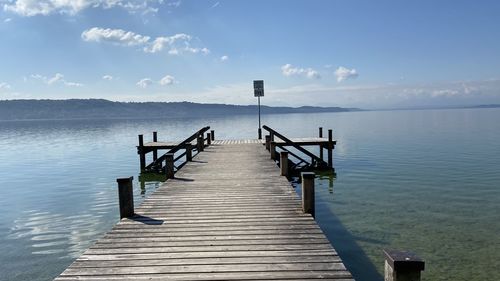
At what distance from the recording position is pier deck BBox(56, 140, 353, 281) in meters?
5.45

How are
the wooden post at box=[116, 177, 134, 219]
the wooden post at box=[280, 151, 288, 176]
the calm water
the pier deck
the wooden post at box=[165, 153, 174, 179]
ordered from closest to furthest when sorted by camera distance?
the pier deck < the wooden post at box=[116, 177, 134, 219] < the calm water < the wooden post at box=[280, 151, 288, 176] < the wooden post at box=[165, 153, 174, 179]

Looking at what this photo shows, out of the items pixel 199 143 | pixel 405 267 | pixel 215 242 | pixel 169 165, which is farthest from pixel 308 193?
pixel 199 143

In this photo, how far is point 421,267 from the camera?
3.84 metres

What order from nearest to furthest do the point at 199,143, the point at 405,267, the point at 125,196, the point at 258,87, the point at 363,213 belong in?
the point at 405,267 → the point at 125,196 → the point at 363,213 → the point at 199,143 → the point at 258,87

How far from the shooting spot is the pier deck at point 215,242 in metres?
5.45

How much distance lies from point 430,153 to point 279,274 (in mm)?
30764

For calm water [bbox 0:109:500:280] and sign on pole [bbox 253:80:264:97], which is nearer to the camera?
calm water [bbox 0:109:500:280]

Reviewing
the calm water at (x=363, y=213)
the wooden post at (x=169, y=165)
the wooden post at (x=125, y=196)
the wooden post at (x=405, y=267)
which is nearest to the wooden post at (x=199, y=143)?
the calm water at (x=363, y=213)

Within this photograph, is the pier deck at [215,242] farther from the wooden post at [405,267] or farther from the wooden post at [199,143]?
the wooden post at [199,143]

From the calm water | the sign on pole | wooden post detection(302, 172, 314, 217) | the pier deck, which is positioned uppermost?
the sign on pole

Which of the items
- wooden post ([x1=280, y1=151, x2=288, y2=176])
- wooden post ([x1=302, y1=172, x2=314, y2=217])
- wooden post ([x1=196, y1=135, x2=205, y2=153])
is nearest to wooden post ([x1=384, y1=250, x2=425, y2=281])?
wooden post ([x1=302, y1=172, x2=314, y2=217])

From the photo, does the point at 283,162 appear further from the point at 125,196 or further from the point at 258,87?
the point at 258,87

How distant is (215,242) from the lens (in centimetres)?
665

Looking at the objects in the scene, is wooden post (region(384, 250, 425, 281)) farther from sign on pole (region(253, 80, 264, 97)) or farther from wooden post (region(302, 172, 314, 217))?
sign on pole (region(253, 80, 264, 97))
